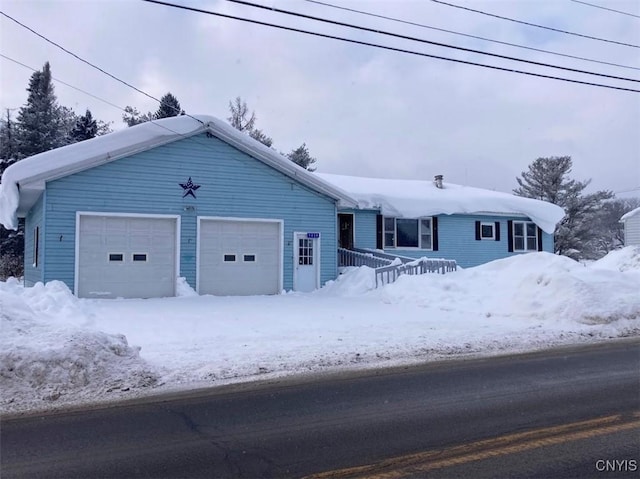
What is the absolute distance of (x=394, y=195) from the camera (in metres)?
25.2

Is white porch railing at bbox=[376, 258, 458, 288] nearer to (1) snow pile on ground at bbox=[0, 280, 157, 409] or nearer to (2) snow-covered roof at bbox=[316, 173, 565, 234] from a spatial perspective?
(2) snow-covered roof at bbox=[316, 173, 565, 234]

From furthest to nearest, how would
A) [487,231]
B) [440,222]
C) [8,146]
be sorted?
[8,146] < [487,231] < [440,222]

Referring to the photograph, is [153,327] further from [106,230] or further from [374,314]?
[106,230]

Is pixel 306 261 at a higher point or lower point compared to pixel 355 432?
higher

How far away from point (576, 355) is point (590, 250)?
4057cm

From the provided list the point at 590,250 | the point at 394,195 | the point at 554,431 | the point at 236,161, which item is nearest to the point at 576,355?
the point at 554,431

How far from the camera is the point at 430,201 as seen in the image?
2555cm

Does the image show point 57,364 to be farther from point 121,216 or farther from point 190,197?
point 190,197

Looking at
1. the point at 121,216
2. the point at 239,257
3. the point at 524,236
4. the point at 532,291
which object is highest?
the point at 121,216

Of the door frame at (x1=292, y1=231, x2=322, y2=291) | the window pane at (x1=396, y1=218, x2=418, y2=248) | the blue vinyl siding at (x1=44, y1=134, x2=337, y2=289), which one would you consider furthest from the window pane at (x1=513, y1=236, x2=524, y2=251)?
the door frame at (x1=292, y1=231, x2=322, y2=291)

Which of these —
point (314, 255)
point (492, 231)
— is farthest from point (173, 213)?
point (492, 231)

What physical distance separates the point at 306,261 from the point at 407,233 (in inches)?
276

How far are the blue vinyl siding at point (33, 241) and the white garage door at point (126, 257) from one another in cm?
122

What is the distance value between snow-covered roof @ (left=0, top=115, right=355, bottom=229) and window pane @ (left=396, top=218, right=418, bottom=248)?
652cm
